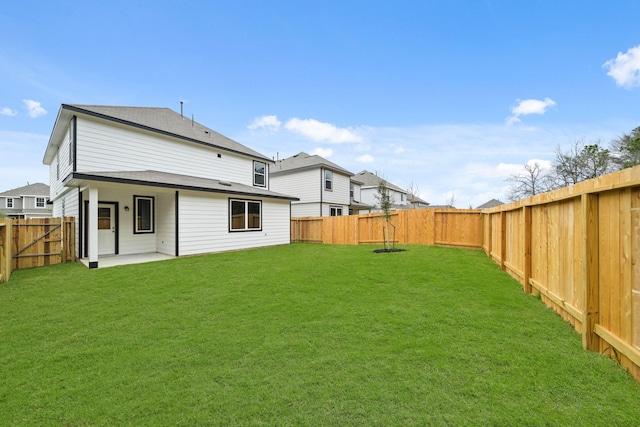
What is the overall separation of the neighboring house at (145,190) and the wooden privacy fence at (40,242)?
0.37 metres

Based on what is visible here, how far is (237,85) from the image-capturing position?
50.1 ft

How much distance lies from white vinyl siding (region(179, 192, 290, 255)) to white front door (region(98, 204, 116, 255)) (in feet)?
8.94

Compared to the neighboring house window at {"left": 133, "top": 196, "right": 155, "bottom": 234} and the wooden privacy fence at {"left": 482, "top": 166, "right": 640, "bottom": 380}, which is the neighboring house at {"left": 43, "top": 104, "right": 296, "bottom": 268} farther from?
the wooden privacy fence at {"left": 482, "top": 166, "right": 640, "bottom": 380}

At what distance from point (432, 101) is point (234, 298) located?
47.4 ft

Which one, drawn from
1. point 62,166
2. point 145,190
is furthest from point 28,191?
point 145,190

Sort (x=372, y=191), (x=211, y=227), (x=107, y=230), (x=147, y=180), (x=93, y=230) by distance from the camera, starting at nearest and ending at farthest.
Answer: (x=93, y=230), (x=147, y=180), (x=107, y=230), (x=211, y=227), (x=372, y=191)

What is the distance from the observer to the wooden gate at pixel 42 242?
845cm

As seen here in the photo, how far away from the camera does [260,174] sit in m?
16.2

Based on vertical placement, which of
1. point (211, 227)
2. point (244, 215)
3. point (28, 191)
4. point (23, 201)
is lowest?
point (211, 227)

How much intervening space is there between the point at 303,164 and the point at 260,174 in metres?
5.91

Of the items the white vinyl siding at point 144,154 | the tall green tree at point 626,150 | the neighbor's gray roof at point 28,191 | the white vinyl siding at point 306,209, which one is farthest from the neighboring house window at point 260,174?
the neighbor's gray roof at point 28,191

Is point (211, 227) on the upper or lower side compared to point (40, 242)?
upper

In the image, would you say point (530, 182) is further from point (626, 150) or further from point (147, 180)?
point (147, 180)

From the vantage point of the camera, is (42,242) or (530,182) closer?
(42,242)
